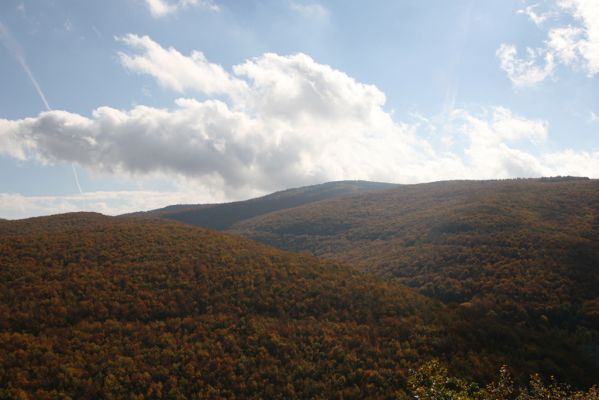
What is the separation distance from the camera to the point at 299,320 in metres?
24.5

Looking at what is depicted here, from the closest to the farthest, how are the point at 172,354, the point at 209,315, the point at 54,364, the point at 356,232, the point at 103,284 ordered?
the point at 54,364
the point at 172,354
the point at 209,315
the point at 103,284
the point at 356,232

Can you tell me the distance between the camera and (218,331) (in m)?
22.2

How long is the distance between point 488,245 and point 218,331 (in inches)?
1377

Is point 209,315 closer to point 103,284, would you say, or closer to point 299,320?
point 299,320

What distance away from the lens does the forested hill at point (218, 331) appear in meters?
17.6

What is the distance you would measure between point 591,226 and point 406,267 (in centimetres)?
2405

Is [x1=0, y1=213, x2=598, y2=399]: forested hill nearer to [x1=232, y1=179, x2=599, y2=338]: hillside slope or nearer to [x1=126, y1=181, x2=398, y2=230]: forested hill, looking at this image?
[x1=232, y1=179, x2=599, y2=338]: hillside slope

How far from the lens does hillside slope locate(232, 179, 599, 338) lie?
30.8 metres

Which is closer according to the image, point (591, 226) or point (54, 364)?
point (54, 364)

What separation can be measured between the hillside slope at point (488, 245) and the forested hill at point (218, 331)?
250 inches

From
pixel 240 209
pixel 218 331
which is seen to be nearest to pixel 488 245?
pixel 218 331

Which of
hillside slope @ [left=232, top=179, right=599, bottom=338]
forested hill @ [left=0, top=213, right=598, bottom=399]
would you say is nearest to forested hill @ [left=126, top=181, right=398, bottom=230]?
hillside slope @ [left=232, top=179, right=599, bottom=338]

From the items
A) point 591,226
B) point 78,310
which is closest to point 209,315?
point 78,310

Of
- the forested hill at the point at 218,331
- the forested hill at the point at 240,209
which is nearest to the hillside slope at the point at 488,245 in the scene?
the forested hill at the point at 218,331
